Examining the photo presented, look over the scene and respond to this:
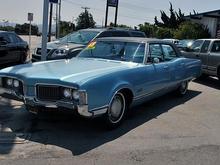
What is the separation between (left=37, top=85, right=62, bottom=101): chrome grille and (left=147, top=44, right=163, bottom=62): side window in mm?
2417

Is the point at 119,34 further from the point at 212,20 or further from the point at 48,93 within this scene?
the point at 212,20

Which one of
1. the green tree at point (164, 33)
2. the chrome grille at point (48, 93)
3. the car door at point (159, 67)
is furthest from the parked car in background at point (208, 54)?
the green tree at point (164, 33)

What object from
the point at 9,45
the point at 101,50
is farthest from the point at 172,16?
the point at 101,50

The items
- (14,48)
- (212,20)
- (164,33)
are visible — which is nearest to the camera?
(14,48)

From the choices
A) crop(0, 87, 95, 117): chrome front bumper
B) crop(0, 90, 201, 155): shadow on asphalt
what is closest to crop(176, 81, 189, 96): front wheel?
crop(0, 90, 201, 155): shadow on asphalt

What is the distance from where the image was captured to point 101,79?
5.64m

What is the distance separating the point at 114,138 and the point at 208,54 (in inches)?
294

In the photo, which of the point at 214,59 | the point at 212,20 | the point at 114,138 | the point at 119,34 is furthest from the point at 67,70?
the point at 212,20

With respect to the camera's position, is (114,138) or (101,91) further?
(114,138)

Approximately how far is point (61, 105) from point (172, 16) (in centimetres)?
5994

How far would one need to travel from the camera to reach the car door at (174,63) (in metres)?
8.27

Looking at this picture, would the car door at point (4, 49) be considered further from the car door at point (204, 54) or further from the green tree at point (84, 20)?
the green tree at point (84, 20)

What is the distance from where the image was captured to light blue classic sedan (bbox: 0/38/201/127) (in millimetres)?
5410

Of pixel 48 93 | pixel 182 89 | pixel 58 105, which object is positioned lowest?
pixel 182 89
